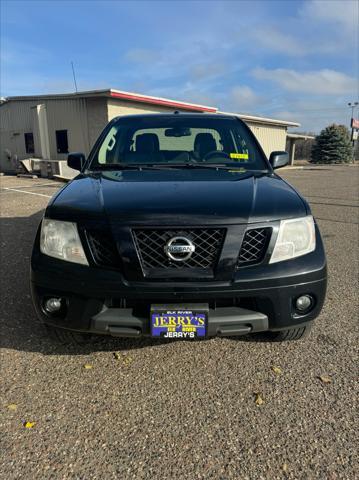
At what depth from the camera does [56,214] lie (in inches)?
89.2

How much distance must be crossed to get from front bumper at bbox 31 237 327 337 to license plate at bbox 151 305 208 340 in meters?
0.04

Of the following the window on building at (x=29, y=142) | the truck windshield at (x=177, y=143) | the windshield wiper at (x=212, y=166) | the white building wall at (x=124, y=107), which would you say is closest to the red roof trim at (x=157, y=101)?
the white building wall at (x=124, y=107)

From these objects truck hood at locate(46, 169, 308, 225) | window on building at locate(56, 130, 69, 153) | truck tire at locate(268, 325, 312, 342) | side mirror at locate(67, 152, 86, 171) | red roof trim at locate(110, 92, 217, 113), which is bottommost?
truck tire at locate(268, 325, 312, 342)

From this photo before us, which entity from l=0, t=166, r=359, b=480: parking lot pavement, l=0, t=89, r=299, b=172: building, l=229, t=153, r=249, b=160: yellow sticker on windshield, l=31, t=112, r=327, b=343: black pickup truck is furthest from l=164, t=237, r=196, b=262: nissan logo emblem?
l=0, t=89, r=299, b=172: building

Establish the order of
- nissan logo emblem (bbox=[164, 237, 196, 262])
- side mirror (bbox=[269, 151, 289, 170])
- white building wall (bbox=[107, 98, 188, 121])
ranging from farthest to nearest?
white building wall (bbox=[107, 98, 188, 121]), side mirror (bbox=[269, 151, 289, 170]), nissan logo emblem (bbox=[164, 237, 196, 262])

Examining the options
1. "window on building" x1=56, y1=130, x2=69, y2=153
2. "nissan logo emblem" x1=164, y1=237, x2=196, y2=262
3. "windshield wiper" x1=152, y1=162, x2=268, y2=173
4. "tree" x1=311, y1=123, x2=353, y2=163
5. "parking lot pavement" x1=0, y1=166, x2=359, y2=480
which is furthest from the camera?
"tree" x1=311, y1=123, x2=353, y2=163

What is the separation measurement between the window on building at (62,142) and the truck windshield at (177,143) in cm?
1804

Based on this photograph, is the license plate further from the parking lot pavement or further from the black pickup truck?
the parking lot pavement

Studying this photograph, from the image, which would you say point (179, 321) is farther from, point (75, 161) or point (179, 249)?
point (75, 161)

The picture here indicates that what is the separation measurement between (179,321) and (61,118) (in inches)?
807

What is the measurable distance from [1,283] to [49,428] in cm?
236

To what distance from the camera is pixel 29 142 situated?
905 inches

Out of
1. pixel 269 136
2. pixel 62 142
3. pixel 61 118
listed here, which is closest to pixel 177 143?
pixel 61 118

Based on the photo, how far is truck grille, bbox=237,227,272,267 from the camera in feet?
6.92
